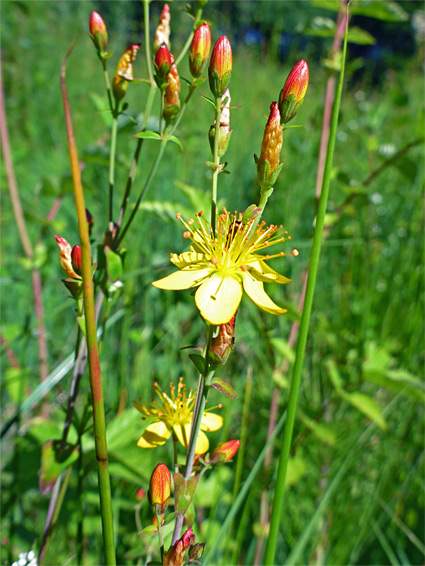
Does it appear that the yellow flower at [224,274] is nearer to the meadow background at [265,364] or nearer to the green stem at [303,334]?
the green stem at [303,334]

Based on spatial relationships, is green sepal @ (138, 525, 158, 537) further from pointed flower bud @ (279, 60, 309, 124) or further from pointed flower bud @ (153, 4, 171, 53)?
pointed flower bud @ (153, 4, 171, 53)

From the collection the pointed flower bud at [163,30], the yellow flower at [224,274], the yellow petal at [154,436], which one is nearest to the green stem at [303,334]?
the yellow flower at [224,274]

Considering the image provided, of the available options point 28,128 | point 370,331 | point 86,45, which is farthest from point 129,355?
point 86,45

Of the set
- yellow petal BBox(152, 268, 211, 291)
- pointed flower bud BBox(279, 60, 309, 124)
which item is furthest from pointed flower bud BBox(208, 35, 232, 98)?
yellow petal BBox(152, 268, 211, 291)

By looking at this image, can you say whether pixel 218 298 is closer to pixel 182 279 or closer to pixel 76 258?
pixel 182 279

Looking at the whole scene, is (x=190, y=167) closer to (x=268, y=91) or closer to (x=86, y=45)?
(x=268, y=91)

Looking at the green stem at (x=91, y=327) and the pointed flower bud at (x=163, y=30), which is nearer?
the green stem at (x=91, y=327)
